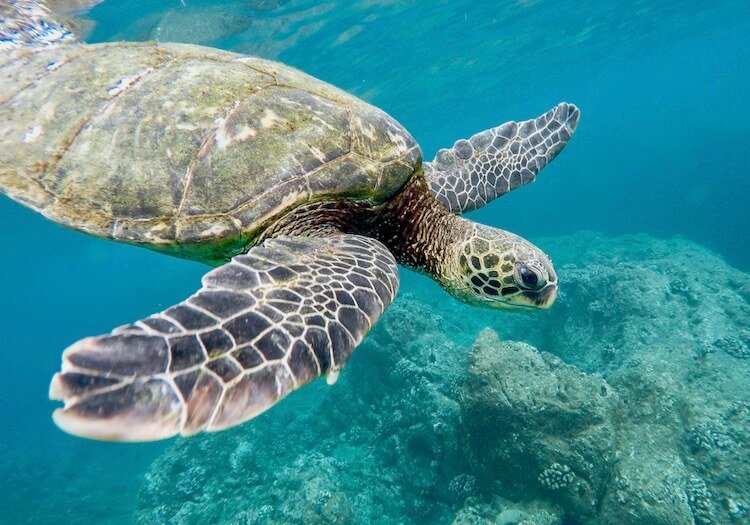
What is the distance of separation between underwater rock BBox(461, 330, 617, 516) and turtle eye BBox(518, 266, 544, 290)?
349cm

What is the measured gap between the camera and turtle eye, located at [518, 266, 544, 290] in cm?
312

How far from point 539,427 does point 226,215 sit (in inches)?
214

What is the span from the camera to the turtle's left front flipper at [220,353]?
1381 mm

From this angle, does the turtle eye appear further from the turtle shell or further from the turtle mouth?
the turtle shell

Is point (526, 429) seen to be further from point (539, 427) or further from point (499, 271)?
point (499, 271)

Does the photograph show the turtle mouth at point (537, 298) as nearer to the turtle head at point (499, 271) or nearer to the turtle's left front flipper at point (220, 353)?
the turtle head at point (499, 271)

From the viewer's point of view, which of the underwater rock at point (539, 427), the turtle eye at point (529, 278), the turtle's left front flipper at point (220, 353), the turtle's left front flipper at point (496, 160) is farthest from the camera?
the underwater rock at point (539, 427)

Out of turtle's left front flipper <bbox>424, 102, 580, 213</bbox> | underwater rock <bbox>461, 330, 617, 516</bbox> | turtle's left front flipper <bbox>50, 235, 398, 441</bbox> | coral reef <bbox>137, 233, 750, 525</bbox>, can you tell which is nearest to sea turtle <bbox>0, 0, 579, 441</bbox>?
turtle's left front flipper <bbox>50, 235, 398, 441</bbox>

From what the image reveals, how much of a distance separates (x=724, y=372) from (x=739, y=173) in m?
33.4

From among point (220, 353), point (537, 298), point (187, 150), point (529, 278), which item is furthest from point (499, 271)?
point (187, 150)

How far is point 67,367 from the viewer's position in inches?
55.3

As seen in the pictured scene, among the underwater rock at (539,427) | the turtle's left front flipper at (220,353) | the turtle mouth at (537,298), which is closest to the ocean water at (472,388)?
the underwater rock at (539,427)

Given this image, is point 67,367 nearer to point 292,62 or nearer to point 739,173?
point 292,62

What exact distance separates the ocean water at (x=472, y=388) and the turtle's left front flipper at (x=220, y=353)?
499 centimetres
